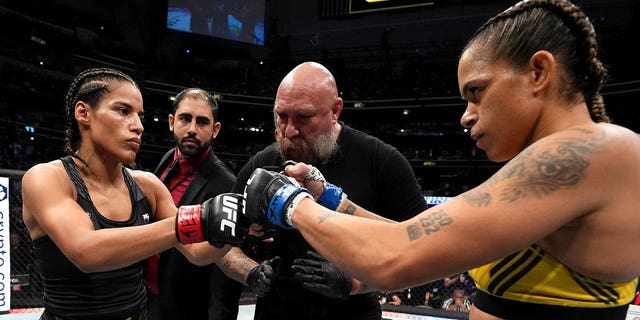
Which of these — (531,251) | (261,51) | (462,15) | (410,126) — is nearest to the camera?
(531,251)

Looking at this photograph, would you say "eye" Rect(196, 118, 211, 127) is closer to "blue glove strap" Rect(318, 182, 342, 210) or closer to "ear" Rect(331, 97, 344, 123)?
"ear" Rect(331, 97, 344, 123)

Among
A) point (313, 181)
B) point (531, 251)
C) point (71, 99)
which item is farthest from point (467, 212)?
point (71, 99)

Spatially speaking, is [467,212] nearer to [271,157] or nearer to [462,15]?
[271,157]

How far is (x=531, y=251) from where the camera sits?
3.61 feet

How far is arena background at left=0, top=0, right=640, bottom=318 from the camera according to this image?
14.2m

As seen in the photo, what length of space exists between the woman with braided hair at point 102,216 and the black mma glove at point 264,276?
8.4 inches

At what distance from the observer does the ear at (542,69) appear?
1071mm

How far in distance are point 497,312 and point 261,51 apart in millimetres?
21275

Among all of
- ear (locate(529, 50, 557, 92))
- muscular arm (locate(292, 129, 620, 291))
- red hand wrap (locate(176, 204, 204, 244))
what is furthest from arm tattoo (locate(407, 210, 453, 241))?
red hand wrap (locate(176, 204, 204, 244))

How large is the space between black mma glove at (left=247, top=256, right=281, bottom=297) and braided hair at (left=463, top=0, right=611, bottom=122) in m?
1.20

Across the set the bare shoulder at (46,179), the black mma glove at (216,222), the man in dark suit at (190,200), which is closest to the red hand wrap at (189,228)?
the black mma glove at (216,222)

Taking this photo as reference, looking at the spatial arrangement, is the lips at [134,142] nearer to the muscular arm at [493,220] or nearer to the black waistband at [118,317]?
the black waistband at [118,317]

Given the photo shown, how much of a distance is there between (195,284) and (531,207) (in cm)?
244

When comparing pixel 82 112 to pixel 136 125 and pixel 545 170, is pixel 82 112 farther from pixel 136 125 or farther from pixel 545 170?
pixel 545 170
